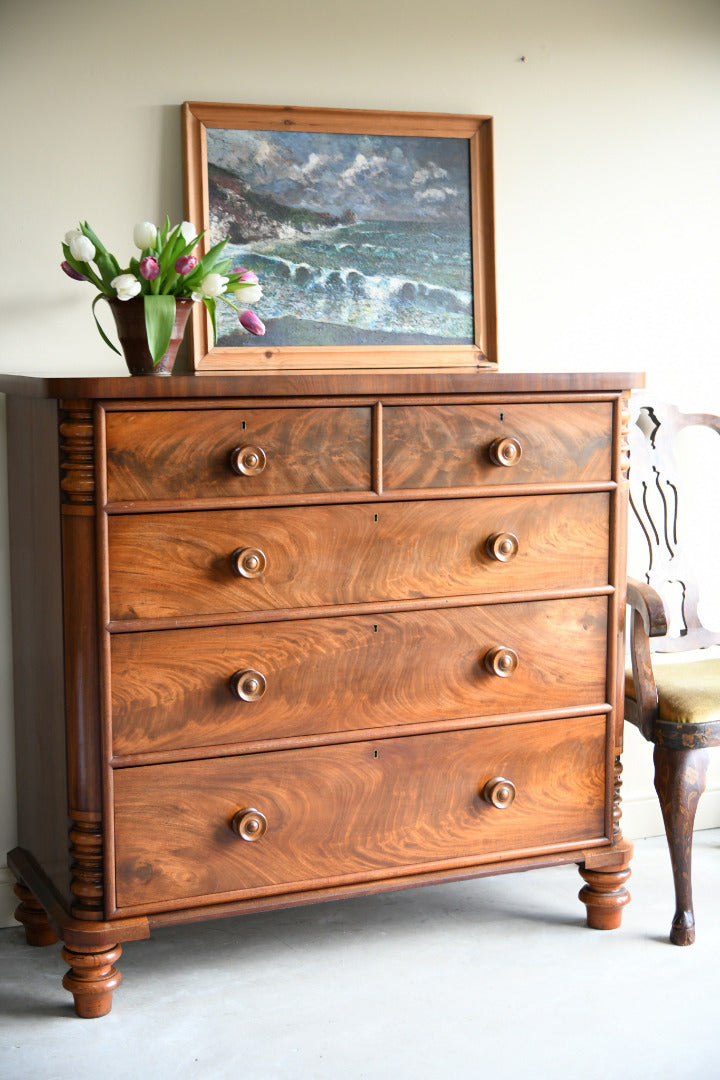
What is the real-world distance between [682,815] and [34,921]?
1555mm

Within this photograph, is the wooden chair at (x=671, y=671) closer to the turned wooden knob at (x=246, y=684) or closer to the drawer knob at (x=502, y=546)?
the drawer knob at (x=502, y=546)

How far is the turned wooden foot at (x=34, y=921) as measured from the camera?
2656mm

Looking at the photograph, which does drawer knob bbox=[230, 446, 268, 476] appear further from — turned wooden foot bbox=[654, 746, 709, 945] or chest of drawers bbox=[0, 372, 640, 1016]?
turned wooden foot bbox=[654, 746, 709, 945]

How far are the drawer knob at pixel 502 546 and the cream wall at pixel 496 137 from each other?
0.83 m

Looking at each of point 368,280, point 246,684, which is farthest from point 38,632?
point 368,280

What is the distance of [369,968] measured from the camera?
2.54 m

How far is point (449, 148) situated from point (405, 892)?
199 centimetres

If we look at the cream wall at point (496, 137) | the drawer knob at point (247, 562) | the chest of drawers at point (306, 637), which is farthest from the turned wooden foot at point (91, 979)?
the drawer knob at point (247, 562)

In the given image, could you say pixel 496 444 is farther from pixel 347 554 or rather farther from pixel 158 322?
pixel 158 322

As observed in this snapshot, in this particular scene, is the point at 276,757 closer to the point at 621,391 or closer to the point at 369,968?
the point at 369,968

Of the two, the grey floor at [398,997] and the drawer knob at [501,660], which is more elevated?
the drawer knob at [501,660]

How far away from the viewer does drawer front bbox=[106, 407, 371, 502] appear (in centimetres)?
219

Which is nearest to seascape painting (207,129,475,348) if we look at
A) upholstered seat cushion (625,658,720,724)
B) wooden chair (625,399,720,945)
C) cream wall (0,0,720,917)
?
cream wall (0,0,720,917)

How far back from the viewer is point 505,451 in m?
2.43
